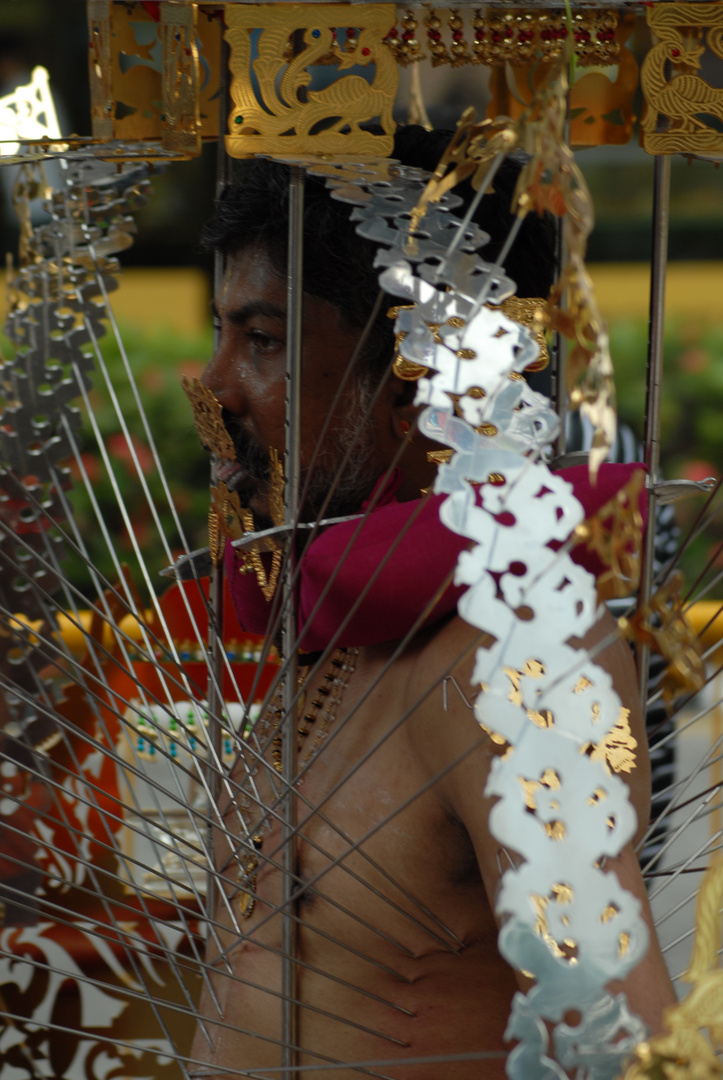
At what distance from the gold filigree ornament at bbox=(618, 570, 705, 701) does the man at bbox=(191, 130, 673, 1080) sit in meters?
0.18

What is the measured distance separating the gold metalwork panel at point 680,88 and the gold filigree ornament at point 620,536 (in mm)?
360

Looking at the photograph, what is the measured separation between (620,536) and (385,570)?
32 centimetres

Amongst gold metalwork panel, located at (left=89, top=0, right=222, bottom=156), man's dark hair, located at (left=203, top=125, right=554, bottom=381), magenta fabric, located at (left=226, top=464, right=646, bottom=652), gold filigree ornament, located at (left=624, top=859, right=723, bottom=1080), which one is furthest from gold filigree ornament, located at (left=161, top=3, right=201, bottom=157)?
gold filigree ornament, located at (left=624, top=859, right=723, bottom=1080)

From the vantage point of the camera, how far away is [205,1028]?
111cm

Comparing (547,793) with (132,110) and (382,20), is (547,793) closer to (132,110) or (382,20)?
(382,20)

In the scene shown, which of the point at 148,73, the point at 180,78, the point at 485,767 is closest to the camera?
the point at 485,767

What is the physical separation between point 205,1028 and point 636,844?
437mm

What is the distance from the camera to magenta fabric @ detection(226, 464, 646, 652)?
916mm

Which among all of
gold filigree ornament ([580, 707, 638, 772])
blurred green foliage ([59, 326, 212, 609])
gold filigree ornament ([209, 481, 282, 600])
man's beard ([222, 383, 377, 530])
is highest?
man's beard ([222, 383, 377, 530])

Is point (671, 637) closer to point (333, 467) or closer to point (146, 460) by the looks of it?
point (333, 467)

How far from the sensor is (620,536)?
64 cm

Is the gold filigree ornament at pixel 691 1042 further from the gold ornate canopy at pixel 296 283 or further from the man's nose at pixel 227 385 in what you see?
the man's nose at pixel 227 385

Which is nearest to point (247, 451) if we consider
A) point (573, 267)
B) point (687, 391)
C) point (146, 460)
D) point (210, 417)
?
point (210, 417)

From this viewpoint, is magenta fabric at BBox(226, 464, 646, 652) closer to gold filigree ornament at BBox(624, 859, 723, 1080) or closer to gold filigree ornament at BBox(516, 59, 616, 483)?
gold filigree ornament at BBox(516, 59, 616, 483)
